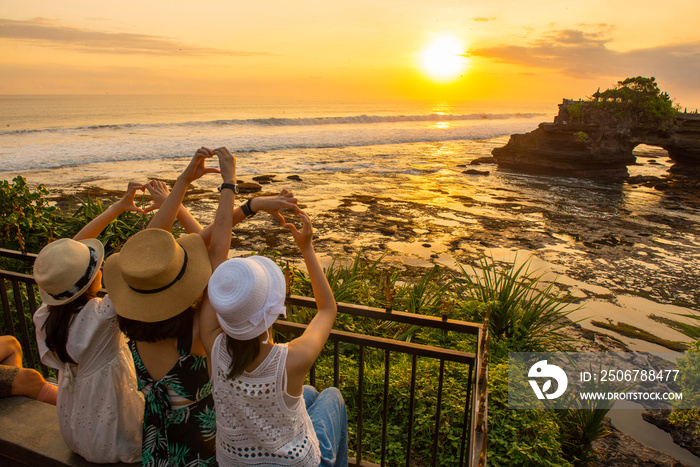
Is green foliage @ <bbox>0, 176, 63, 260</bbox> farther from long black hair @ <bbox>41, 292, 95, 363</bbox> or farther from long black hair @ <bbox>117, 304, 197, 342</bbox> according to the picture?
long black hair @ <bbox>117, 304, 197, 342</bbox>

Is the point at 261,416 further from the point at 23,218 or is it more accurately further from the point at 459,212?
the point at 459,212

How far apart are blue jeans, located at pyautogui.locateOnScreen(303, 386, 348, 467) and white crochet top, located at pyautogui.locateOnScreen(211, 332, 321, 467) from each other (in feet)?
0.62

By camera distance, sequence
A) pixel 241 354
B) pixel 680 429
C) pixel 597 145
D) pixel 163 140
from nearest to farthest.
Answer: pixel 241 354 < pixel 680 429 < pixel 597 145 < pixel 163 140

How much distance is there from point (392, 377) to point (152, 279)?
258 cm

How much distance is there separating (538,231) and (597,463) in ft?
25.6

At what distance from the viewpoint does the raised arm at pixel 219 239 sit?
202cm

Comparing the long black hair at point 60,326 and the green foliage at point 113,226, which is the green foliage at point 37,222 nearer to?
the green foliage at point 113,226

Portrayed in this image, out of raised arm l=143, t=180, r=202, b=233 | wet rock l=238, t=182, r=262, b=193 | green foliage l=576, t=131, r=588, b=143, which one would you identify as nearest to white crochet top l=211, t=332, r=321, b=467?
raised arm l=143, t=180, r=202, b=233

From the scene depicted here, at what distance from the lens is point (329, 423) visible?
225 centimetres

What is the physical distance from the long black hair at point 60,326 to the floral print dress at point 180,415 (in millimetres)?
376

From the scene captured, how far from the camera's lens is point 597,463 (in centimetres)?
358

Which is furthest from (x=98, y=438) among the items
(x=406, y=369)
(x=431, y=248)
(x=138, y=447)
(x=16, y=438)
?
(x=431, y=248)

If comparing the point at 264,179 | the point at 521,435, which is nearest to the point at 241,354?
the point at 521,435

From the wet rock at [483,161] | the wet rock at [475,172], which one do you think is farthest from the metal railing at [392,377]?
the wet rock at [483,161]
